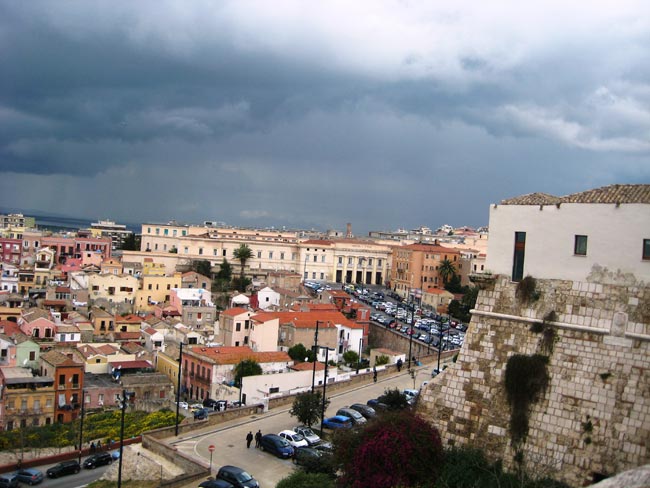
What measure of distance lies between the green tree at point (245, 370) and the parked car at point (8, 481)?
12.1 meters

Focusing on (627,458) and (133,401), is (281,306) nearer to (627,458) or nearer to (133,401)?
(133,401)

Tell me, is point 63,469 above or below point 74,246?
below

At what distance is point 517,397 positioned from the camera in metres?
12.6

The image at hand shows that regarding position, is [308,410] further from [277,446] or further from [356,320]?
[356,320]

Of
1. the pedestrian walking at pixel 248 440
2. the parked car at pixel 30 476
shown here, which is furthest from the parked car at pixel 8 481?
the pedestrian walking at pixel 248 440

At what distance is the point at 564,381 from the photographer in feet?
39.8

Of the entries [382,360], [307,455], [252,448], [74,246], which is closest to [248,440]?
[252,448]

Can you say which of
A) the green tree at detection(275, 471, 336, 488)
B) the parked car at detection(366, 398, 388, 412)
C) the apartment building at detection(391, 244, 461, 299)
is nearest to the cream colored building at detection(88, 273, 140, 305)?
the apartment building at detection(391, 244, 461, 299)

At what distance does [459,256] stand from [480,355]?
73146 millimetres

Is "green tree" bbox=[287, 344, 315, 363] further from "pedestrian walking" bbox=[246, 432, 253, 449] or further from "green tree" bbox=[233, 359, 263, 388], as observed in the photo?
"pedestrian walking" bbox=[246, 432, 253, 449]

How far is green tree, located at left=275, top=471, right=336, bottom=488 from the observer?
49.3 feet

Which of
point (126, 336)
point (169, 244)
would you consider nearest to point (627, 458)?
point (126, 336)

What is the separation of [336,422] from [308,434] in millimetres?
1936

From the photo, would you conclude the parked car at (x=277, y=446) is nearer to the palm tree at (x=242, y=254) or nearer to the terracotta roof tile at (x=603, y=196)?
the terracotta roof tile at (x=603, y=196)
